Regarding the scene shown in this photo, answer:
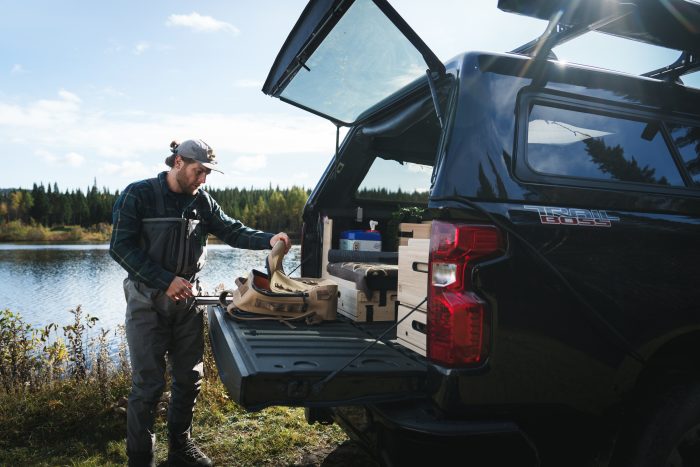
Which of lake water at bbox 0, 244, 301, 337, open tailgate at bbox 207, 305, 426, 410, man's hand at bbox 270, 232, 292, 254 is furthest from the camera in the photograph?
lake water at bbox 0, 244, 301, 337

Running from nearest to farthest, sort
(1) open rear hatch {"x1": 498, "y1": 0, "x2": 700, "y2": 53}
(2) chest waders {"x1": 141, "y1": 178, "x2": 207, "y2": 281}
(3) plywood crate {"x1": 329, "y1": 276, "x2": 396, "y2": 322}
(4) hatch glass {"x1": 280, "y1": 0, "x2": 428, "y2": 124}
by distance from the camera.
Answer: (1) open rear hatch {"x1": 498, "y1": 0, "x2": 700, "y2": 53} < (4) hatch glass {"x1": 280, "y1": 0, "x2": 428, "y2": 124} < (3) plywood crate {"x1": 329, "y1": 276, "x2": 396, "y2": 322} < (2) chest waders {"x1": 141, "y1": 178, "x2": 207, "y2": 281}

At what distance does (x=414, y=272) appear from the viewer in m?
2.63

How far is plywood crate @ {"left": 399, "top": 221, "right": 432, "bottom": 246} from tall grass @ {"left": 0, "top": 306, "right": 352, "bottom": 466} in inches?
64.6

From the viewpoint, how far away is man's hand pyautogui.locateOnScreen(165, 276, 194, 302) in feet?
10.6

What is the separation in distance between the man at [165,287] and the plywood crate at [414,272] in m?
1.16

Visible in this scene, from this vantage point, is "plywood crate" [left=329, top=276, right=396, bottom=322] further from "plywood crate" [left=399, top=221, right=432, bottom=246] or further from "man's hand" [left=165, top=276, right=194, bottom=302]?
"man's hand" [left=165, top=276, right=194, bottom=302]

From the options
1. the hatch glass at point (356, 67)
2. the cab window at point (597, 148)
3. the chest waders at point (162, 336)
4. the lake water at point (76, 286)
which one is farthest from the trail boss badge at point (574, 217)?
the lake water at point (76, 286)

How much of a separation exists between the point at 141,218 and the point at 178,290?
1.93 ft

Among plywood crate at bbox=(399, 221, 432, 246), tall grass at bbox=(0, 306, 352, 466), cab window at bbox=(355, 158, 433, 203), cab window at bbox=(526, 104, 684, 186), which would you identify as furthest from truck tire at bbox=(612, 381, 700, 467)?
cab window at bbox=(355, 158, 433, 203)

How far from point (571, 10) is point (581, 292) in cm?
130

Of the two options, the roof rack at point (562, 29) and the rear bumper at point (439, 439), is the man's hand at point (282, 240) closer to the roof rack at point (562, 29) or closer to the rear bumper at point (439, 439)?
the rear bumper at point (439, 439)

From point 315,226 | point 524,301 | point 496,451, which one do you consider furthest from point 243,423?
point 524,301

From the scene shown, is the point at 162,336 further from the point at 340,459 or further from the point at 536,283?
the point at 536,283

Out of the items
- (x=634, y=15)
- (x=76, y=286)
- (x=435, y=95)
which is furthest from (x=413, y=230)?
(x=76, y=286)
